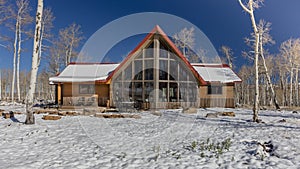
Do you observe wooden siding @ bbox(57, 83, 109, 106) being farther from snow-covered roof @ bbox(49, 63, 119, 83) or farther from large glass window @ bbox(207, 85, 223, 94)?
large glass window @ bbox(207, 85, 223, 94)

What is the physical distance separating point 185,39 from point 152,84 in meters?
16.4

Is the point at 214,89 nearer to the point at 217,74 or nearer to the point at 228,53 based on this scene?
the point at 217,74

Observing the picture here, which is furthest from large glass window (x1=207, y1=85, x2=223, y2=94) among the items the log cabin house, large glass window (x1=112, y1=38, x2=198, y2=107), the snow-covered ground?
the snow-covered ground

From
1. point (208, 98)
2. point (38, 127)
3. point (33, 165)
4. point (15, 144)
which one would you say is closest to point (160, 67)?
point (208, 98)

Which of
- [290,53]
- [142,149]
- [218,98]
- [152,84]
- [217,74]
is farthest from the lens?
[290,53]

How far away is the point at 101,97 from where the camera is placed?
17.7 meters

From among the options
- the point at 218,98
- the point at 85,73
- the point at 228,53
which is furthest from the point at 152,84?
the point at 228,53

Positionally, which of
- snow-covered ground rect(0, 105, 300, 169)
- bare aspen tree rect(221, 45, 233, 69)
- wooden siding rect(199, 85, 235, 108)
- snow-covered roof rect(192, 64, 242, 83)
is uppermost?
bare aspen tree rect(221, 45, 233, 69)

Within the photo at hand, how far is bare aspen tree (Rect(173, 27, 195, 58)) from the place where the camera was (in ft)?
100

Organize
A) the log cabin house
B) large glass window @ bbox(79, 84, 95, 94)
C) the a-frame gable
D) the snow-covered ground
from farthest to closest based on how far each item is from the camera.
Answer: large glass window @ bbox(79, 84, 95, 94) < the log cabin house < the a-frame gable < the snow-covered ground

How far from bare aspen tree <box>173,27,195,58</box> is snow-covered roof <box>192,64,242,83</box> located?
9442 mm

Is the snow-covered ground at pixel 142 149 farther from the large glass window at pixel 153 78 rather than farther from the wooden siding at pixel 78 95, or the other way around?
the wooden siding at pixel 78 95

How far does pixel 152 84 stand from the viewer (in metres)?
16.4

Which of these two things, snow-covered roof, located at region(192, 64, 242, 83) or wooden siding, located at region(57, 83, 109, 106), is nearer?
wooden siding, located at region(57, 83, 109, 106)
